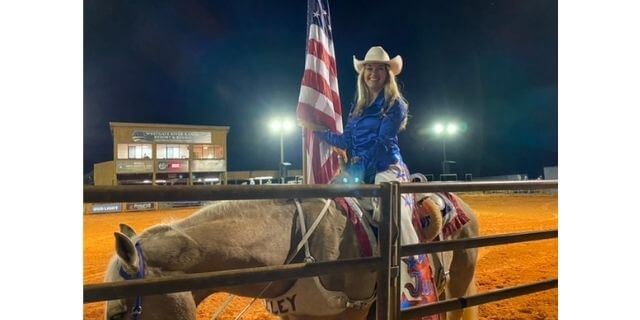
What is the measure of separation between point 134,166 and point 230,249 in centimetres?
2352

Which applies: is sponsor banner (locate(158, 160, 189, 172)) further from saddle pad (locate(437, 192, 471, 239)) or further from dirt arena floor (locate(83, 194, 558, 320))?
saddle pad (locate(437, 192, 471, 239))

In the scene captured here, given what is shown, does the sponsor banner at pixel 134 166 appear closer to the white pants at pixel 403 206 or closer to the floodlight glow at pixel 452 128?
the floodlight glow at pixel 452 128

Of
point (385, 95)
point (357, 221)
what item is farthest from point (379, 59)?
point (357, 221)

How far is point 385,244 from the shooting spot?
1.61m

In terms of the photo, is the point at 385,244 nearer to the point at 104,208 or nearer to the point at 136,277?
the point at 136,277

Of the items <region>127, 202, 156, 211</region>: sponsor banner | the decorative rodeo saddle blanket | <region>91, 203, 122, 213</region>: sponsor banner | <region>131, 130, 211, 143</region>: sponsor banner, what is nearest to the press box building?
<region>131, 130, 211, 143</region>: sponsor banner

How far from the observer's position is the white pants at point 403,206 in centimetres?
192

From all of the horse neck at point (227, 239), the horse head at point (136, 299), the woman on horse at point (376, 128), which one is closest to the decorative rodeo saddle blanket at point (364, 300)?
the horse neck at point (227, 239)

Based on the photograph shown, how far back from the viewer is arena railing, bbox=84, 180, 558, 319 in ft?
3.75

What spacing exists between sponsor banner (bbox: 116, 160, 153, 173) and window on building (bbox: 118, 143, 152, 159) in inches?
11.6
